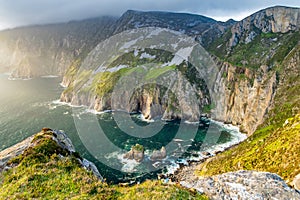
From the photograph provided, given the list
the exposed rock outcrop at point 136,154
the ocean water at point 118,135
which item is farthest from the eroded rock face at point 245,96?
the exposed rock outcrop at point 136,154

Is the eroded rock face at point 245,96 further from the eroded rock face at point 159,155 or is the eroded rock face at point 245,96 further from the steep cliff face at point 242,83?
the eroded rock face at point 159,155

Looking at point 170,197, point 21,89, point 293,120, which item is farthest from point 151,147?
point 21,89

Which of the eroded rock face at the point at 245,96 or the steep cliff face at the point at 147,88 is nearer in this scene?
the eroded rock face at the point at 245,96

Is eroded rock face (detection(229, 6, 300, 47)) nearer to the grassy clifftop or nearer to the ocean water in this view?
the ocean water

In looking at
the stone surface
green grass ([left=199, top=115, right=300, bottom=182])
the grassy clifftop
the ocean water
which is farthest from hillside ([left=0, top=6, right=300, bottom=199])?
the stone surface

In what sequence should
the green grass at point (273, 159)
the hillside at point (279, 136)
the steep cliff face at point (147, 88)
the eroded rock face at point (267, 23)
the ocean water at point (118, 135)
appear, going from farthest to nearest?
the eroded rock face at point (267, 23), the steep cliff face at point (147, 88), the ocean water at point (118, 135), the hillside at point (279, 136), the green grass at point (273, 159)

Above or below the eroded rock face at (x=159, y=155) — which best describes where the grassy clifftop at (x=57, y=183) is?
above
